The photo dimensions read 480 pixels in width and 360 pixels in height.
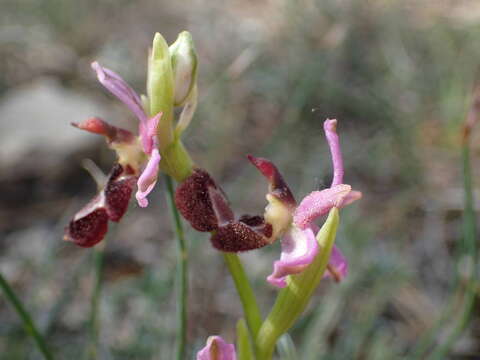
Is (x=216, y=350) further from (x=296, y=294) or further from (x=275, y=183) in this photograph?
(x=275, y=183)

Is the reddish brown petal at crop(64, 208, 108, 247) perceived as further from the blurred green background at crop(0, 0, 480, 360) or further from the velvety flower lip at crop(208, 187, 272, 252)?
the blurred green background at crop(0, 0, 480, 360)

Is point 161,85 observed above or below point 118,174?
above

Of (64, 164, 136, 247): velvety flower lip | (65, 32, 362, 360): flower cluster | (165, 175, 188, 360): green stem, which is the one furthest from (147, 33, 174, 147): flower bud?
(165, 175, 188, 360): green stem

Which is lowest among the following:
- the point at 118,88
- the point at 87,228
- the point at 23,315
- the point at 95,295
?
the point at 95,295

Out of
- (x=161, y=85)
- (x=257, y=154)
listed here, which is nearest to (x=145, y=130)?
(x=161, y=85)

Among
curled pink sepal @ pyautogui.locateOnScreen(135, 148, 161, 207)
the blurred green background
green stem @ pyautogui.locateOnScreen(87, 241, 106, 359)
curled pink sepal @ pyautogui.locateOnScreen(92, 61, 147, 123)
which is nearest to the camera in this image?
curled pink sepal @ pyautogui.locateOnScreen(135, 148, 161, 207)

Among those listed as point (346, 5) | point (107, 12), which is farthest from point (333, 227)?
point (107, 12)
